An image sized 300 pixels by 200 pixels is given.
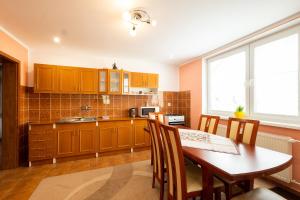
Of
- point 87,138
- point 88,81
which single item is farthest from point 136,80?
point 87,138

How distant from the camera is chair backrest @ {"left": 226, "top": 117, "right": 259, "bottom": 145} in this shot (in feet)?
6.16

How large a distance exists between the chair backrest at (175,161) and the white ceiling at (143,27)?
1495 millimetres

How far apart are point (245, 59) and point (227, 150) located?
7.07 feet

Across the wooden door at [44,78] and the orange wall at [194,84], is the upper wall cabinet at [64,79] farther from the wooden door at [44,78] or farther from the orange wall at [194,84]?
the orange wall at [194,84]

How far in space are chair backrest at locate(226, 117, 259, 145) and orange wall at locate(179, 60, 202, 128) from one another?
1727 mm

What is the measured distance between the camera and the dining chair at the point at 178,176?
1.33 meters

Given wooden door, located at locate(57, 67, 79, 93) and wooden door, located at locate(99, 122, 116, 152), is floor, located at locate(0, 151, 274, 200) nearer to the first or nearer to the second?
wooden door, located at locate(99, 122, 116, 152)

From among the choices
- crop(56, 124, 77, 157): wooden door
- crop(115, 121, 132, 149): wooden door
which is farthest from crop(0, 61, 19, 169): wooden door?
crop(115, 121, 132, 149): wooden door

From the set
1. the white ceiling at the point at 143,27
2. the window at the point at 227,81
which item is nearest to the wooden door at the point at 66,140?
the white ceiling at the point at 143,27

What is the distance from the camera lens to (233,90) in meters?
3.20

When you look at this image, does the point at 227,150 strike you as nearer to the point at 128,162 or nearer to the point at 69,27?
the point at 128,162

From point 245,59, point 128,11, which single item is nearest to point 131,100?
point 128,11

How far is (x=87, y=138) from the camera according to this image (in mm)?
3240

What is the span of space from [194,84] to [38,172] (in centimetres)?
385
